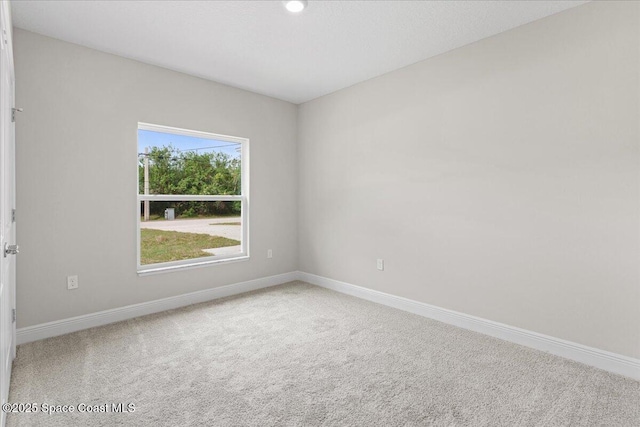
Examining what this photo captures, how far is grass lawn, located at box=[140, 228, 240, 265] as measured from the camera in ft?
10.9

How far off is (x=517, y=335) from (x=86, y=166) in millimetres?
3831

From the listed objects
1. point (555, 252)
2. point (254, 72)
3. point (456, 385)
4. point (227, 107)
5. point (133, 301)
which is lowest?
point (456, 385)

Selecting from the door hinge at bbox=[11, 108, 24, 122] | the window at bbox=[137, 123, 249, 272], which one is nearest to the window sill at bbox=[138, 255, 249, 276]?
the window at bbox=[137, 123, 249, 272]

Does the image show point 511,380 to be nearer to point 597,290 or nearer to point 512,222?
point 597,290

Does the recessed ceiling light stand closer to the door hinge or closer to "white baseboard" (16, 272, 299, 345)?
the door hinge

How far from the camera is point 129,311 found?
3076mm

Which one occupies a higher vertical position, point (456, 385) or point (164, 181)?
point (164, 181)

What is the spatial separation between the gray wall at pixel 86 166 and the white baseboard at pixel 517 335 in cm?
195

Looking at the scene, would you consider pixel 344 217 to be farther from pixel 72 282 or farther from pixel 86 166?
pixel 72 282

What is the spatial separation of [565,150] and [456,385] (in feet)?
5.87

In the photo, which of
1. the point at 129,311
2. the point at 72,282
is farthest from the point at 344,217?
the point at 72,282

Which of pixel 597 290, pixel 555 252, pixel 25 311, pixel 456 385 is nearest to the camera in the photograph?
pixel 456 385

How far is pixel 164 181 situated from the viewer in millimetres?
3443

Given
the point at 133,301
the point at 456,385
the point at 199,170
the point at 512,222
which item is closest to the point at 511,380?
the point at 456,385
